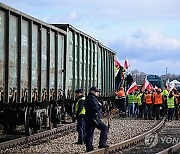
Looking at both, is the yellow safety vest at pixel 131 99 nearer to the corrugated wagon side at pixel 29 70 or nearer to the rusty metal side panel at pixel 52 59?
the corrugated wagon side at pixel 29 70

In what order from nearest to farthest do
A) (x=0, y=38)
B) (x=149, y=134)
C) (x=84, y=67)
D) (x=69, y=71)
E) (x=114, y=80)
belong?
(x=0, y=38) → (x=149, y=134) → (x=69, y=71) → (x=84, y=67) → (x=114, y=80)

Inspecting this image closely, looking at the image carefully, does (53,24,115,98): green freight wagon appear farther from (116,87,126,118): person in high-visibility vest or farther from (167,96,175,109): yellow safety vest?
(167,96,175,109): yellow safety vest

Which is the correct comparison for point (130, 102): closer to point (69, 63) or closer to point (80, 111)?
point (69, 63)

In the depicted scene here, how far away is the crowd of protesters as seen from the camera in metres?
26.5

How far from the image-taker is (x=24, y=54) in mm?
14445

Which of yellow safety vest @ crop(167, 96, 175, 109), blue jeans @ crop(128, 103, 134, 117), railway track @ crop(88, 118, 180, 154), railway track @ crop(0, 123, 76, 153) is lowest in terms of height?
railway track @ crop(88, 118, 180, 154)

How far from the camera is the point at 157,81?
45.8 metres

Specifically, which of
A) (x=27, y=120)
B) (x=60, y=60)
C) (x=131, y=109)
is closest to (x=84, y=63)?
(x=60, y=60)

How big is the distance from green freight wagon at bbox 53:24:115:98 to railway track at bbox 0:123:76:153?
1334mm

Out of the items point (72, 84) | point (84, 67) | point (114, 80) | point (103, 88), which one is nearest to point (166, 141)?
point (72, 84)

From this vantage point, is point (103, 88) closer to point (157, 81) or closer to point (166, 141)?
point (166, 141)

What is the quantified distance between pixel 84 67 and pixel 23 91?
26.9 feet

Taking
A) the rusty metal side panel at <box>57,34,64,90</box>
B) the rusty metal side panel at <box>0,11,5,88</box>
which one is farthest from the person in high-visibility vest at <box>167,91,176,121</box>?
the rusty metal side panel at <box>0,11,5,88</box>

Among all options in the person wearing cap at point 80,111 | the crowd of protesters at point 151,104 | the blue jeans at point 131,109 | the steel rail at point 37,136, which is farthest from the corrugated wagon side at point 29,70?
the blue jeans at point 131,109
